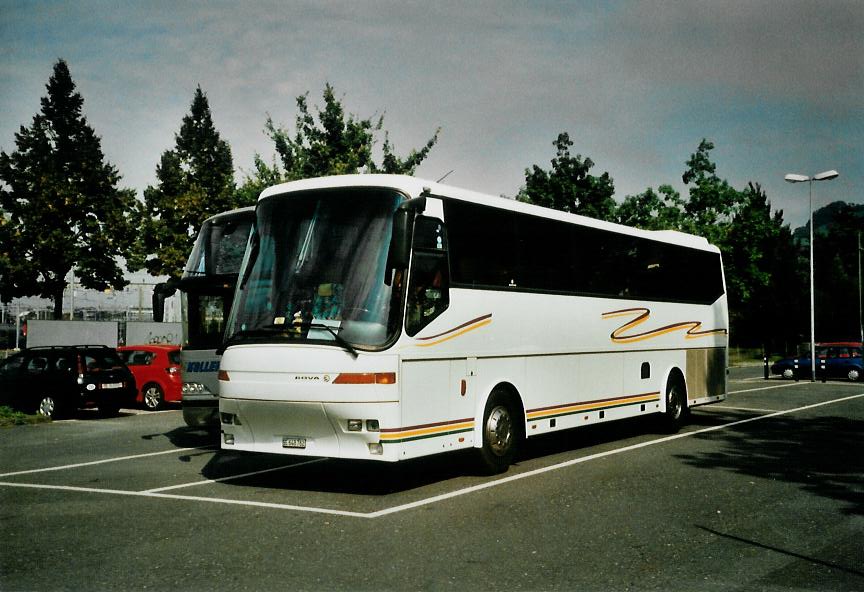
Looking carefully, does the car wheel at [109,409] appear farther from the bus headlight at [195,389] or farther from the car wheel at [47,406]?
the bus headlight at [195,389]

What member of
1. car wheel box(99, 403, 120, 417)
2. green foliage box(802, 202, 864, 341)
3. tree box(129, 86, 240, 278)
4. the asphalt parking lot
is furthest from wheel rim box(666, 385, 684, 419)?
green foliage box(802, 202, 864, 341)

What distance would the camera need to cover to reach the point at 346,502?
31.4ft

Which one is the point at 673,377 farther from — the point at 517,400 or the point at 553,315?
the point at 517,400

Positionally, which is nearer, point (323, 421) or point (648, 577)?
point (648, 577)

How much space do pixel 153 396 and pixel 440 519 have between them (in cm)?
1611

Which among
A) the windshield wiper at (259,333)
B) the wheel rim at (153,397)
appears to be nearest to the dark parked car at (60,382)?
the wheel rim at (153,397)

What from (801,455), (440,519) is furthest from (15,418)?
(801,455)

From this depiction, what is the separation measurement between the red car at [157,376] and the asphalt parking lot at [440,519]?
7.74 metres

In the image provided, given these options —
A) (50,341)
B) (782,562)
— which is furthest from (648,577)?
(50,341)

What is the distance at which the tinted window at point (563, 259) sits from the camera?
11398mm

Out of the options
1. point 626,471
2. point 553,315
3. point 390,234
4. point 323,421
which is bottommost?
point 626,471

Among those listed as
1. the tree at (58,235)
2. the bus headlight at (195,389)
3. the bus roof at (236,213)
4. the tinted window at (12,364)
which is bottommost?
the bus headlight at (195,389)

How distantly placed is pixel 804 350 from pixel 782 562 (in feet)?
123

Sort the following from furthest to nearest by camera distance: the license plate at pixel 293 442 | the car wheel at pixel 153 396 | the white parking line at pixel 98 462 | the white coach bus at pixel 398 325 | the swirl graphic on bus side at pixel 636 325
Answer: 1. the car wheel at pixel 153 396
2. the swirl graphic on bus side at pixel 636 325
3. the white parking line at pixel 98 462
4. the license plate at pixel 293 442
5. the white coach bus at pixel 398 325
